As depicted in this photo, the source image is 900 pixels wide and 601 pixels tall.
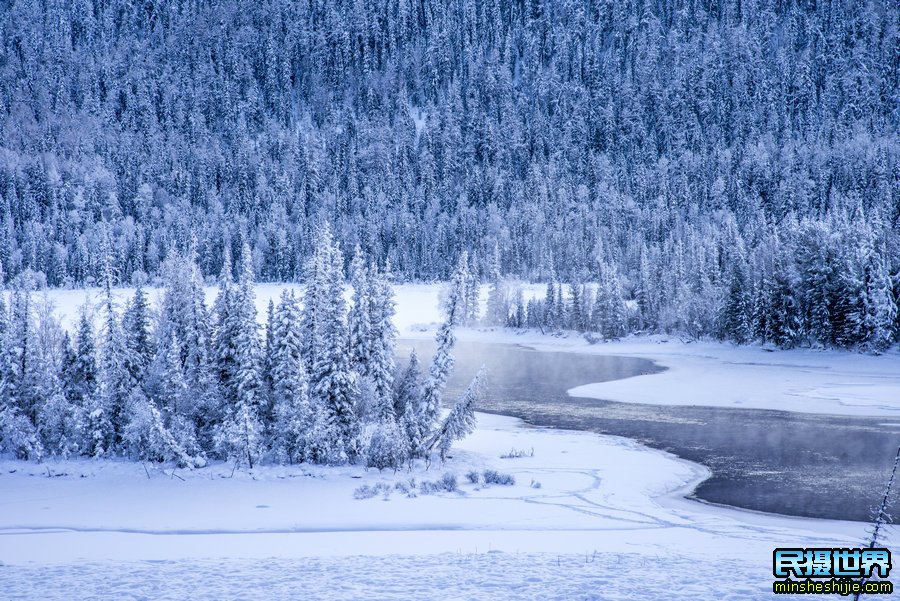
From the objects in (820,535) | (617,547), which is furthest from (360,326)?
(820,535)

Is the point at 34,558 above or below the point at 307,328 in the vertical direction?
below

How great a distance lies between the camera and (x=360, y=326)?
35.8 metres

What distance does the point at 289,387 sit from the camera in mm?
34500

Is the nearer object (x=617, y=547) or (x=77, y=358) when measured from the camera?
(x=617, y=547)

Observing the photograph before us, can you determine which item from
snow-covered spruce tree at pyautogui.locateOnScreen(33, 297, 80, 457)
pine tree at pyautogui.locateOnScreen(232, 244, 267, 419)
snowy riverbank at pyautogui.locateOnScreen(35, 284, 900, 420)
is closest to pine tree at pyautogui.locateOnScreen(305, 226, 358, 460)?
pine tree at pyautogui.locateOnScreen(232, 244, 267, 419)

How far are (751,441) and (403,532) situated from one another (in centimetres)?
2507

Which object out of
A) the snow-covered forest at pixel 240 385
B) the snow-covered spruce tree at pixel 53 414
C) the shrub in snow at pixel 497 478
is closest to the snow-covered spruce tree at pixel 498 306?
the snow-covered forest at pixel 240 385

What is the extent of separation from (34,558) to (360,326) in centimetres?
1889

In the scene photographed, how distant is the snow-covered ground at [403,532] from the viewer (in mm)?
14242

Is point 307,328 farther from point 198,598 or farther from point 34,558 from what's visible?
point 198,598

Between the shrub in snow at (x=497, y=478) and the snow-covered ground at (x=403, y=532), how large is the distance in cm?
46

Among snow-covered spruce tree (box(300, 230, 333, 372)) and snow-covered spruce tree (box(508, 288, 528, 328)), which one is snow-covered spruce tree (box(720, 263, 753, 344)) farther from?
snow-covered spruce tree (box(300, 230, 333, 372))

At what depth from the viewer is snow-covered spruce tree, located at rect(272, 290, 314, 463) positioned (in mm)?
32625

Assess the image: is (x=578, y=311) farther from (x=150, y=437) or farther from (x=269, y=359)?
(x=150, y=437)
